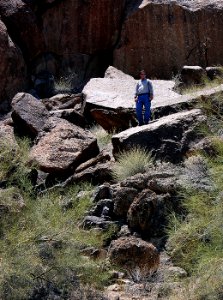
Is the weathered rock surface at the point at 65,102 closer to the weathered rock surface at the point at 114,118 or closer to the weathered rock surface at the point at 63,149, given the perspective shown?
the weathered rock surface at the point at 114,118

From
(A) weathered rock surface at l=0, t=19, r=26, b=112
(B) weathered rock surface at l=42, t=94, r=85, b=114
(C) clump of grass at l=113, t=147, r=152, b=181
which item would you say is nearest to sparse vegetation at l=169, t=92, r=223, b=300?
(C) clump of grass at l=113, t=147, r=152, b=181

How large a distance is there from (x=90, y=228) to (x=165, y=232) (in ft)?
4.06

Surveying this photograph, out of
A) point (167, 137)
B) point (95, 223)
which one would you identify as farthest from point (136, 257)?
point (167, 137)

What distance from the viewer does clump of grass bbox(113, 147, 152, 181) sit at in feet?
41.8

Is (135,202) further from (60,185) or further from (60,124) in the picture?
(60,124)

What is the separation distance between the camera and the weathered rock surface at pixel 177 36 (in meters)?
22.0

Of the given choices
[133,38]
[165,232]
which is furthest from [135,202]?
[133,38]

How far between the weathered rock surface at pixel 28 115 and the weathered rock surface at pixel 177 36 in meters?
6.33

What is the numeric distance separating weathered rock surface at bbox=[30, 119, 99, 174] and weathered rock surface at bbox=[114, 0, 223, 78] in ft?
25.1

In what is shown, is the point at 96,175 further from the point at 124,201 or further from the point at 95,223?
the point at 95,223

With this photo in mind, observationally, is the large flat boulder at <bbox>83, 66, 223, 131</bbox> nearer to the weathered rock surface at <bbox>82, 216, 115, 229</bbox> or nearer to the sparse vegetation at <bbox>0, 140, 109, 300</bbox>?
the weathered rock surface at <bbox>82, 216, 115, 229</bbox>

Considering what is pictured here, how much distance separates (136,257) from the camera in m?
10.0

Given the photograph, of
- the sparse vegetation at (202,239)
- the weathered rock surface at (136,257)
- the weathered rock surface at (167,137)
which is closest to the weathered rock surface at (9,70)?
the weathered rock surface at (167,137)

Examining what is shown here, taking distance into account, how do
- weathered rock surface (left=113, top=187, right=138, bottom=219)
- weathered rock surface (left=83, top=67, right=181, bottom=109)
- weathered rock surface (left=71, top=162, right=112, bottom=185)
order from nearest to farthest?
weathered rock surface (left=113, top=187, right=138, bottom=219) < weathered rock surface (left=71, top=162, right=112, bottom=185) < weathered rock surface (left=83, top=67, right=181, bottom=109)
